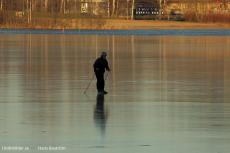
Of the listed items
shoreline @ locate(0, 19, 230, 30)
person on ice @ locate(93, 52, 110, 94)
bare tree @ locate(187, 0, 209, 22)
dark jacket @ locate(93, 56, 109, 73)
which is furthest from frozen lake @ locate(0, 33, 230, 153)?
bare tree @ locate(187, 0, 209, 22)

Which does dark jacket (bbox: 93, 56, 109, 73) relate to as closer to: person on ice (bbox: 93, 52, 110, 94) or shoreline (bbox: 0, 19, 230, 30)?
person on ice (bbox: 93, 52, 110, 94)

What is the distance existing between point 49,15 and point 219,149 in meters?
88.2

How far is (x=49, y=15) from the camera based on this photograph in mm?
96250

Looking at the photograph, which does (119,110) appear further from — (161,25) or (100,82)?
(161,25)

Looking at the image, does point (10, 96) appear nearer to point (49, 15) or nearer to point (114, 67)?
point (114, 67)

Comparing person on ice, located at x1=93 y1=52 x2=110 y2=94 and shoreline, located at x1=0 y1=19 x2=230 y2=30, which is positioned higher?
shoreline, located at x1=0 y1=19 x2=230 y2=30

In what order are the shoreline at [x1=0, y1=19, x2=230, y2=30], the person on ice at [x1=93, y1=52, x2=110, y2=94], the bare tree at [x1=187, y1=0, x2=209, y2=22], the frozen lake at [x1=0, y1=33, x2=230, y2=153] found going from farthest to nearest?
the bare tree at [x1=187, y1=0, x2=209, y2=22]
the shoreline at [x1=0, y1=19, x2=230, y2=30]
the person on ice at [x1=93, y1=52, x2=110, y2=94]
the frozen lake at [x1=0, y1=33, x2=230, y2=153]

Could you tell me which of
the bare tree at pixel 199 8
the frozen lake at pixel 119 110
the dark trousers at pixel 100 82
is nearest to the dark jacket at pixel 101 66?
the dark trousers at pixel 100 82

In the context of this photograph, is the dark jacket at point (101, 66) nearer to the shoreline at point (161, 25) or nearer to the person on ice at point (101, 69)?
the person on ice at point (101, 69)

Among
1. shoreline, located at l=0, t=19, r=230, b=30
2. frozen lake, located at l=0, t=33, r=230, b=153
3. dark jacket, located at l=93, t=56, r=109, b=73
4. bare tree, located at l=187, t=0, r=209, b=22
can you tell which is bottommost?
frozen lake, located at l=0, t=33, r=230, b=153

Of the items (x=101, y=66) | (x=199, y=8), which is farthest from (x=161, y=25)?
(x=101, y=66)

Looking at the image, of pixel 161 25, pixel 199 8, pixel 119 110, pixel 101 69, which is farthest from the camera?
pixel 199 8

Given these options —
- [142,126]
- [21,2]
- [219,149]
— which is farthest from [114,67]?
[21,2]

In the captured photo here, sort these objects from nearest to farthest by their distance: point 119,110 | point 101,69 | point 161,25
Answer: point 119,110 → point 101,69 → point 161,25
